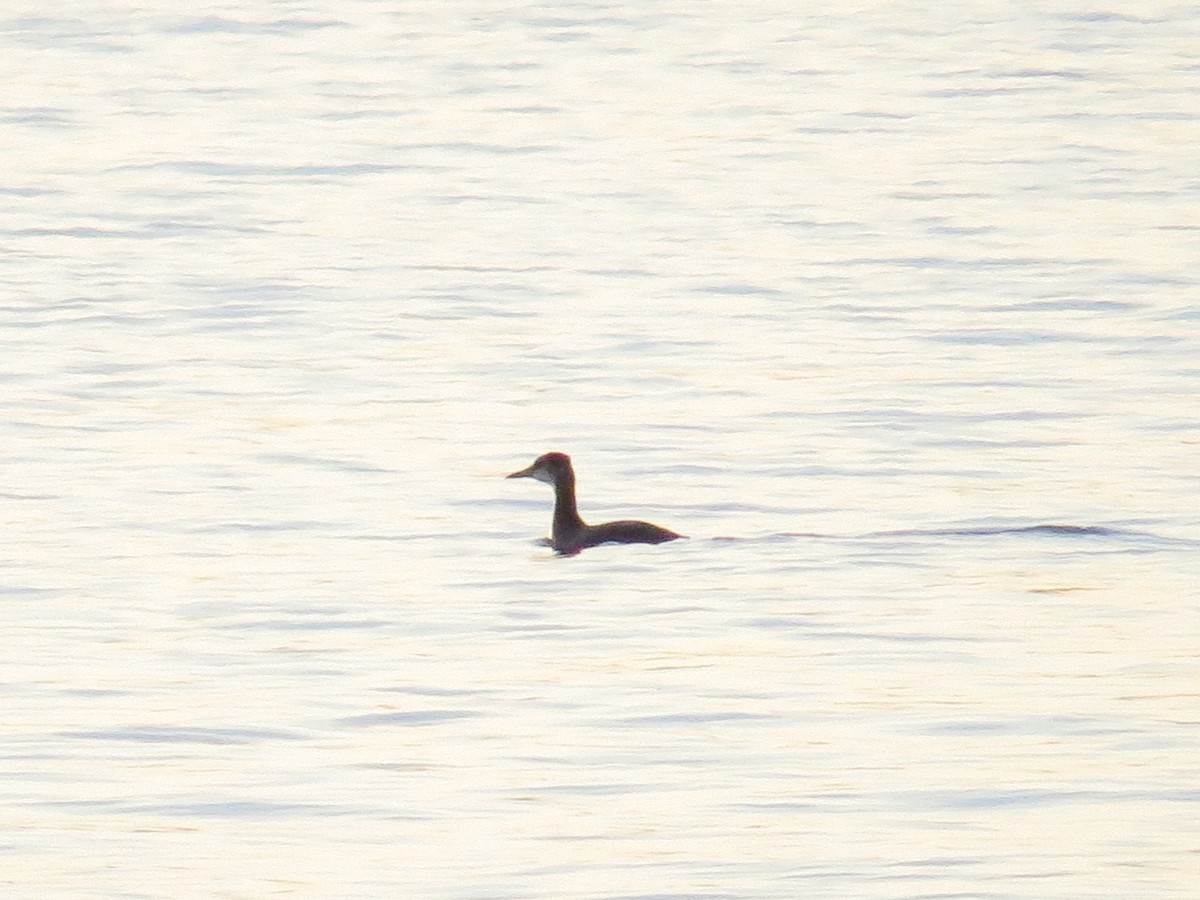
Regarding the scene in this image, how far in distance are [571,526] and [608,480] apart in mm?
1920

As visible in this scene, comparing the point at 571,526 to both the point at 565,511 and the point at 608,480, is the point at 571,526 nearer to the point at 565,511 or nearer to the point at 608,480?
the point at 565,511

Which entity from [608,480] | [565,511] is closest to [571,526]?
[565,511]

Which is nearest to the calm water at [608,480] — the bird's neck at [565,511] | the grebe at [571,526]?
the grebe at [571,526]

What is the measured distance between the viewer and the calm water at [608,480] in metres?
9.84

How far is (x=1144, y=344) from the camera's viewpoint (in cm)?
2108

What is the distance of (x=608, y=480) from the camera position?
57.5 ft

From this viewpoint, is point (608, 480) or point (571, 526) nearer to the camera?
point (571, 526)

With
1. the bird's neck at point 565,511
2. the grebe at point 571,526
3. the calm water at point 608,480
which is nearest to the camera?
the calm water at point 608,480

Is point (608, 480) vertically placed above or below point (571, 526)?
below

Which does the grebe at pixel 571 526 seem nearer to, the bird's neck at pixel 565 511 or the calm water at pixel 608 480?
the bird's neck at pixel 565 511

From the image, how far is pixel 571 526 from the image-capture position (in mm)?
15617

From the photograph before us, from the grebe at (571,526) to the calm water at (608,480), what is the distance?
149 millimetres

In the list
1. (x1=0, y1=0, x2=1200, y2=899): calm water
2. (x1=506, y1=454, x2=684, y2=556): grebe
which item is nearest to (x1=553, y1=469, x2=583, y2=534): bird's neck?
(x1=506, y1=454, x2=684, y2=556): grebe

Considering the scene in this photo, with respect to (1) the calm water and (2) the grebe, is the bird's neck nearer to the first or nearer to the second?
(2) the grebe
